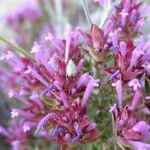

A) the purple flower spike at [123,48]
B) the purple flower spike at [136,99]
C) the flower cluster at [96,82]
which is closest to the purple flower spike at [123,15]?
the flower cluster at [96,82]

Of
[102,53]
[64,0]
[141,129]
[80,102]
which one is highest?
[64,0]

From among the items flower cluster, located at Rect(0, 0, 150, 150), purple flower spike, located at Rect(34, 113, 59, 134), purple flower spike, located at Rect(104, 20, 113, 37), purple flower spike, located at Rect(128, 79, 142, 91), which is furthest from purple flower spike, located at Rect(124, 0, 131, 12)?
purple flower spike, located at Rect(34, 113, 59, 134)

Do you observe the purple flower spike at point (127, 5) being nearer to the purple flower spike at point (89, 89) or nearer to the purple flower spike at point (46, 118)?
the purple flower spike at point (89, 89)

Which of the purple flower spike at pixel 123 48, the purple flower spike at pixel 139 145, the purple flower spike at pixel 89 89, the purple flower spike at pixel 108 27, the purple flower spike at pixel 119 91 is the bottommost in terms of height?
the purple flower spike at pixel 139 145

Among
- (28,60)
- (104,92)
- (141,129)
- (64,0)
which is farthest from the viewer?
(64,0)

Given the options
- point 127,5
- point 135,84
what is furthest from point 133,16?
point 135,84

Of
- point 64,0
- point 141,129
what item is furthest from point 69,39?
point 64,0

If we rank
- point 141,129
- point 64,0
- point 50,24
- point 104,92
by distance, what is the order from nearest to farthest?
point 141,129, point 104,92, point 50,24, point 64,0

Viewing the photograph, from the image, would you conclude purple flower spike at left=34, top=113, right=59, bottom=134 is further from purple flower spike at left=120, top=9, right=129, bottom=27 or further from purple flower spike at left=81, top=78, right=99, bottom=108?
purple flower spike at left=120, top=9, right=129, bottom=27

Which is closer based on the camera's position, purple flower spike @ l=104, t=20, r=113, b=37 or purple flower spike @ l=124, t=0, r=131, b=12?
purple flower spike @ l=104, t=20, r=113, b=37

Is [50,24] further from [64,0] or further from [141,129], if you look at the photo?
[141,129]

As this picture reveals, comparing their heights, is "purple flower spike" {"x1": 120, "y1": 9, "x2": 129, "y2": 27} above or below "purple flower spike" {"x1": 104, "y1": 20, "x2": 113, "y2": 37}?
above
